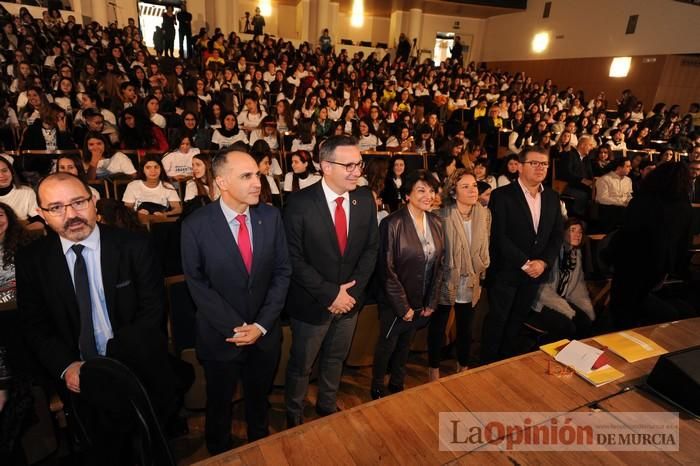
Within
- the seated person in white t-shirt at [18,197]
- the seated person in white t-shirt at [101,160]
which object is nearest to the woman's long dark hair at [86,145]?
the seated person in white t-shirt at [101,160]

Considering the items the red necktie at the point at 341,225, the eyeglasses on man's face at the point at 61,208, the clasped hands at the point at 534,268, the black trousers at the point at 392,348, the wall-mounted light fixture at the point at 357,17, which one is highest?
the wall-mounted light fixture at the point at 357,17

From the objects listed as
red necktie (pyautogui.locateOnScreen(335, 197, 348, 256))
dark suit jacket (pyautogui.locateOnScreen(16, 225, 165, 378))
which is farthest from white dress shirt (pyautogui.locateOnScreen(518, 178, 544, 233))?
dark suit jacket (pyautogui.locateOnScreen(16, 225, 165, 378))

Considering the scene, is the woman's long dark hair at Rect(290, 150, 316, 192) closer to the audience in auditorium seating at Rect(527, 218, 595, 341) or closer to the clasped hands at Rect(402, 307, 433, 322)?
the clasped hands at Rect(402, 307, 433, 322)

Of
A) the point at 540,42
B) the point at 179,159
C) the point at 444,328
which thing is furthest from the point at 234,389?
the point at 540,42

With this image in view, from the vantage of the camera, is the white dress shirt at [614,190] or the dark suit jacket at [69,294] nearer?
the dark suit jacket at [69,294]

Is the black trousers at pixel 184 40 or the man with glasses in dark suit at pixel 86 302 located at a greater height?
the black trousers at pixel 184 40

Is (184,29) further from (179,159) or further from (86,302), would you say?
(86,302)

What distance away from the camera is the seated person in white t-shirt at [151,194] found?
3869mm

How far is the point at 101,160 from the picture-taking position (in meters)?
4.59

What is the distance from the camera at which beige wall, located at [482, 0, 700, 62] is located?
1176cm

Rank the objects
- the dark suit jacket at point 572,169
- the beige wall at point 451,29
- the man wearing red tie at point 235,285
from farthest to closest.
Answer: the beige wall at point 451,29 < the dark suit jacket at point 572,169 < the man wearing red tie at point 235,285

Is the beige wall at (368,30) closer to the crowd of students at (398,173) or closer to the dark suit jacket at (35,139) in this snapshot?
the crowd of students at (398,173)

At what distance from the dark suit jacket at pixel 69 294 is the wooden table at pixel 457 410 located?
32.0 inches

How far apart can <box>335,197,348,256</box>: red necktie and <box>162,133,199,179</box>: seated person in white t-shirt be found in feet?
11.3
